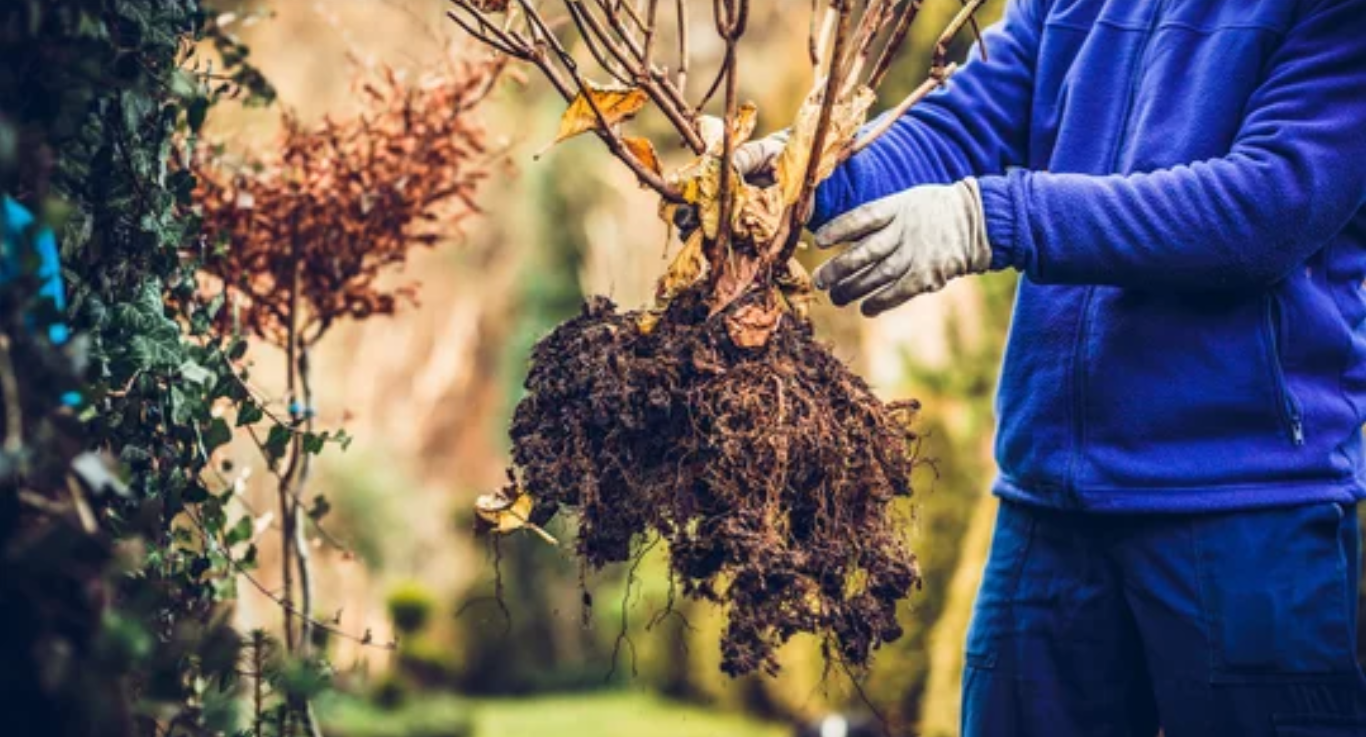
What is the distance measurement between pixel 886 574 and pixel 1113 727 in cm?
47

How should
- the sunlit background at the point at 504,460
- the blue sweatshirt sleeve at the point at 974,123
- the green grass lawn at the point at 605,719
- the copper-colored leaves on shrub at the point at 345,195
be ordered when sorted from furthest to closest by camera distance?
the green grass lawn at the point at 605,719
the sunlit background at the point at 504,460
the copper-colored leaves on shrub at the point at 345,195
the blue sweatshirt sleeve at the point at 974,123

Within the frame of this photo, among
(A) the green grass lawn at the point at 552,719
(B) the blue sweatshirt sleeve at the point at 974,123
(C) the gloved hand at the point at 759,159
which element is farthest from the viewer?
(A) the green grass lawn at the point at 552,719

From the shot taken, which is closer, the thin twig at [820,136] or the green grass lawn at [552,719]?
the thin twig at [820,136]

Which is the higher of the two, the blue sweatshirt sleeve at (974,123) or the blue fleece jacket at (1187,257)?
the blue sweatshirt sleeve at (974,123)

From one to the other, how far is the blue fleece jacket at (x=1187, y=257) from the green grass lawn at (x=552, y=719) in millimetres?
4632

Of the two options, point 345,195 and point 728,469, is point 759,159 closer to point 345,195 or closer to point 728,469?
point 728,469

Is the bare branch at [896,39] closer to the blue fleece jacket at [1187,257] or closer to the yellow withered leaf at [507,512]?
the blue fleece jacket at [1187,257]

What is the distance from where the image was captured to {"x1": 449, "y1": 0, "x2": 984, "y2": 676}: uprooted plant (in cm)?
163

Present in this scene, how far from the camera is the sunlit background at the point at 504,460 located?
204 inches

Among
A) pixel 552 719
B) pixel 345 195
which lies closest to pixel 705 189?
pixel 345 195

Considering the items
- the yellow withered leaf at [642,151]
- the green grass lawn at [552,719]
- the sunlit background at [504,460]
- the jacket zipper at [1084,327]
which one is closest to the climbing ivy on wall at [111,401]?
the yellow withered leaf at [642,151]

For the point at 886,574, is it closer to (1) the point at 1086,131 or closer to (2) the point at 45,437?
(1) the point at 1086,131

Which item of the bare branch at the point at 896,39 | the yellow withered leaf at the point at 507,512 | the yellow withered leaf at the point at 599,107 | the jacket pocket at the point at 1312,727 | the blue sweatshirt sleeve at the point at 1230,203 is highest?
the bare branch at the point at 896,39

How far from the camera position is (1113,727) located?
75.4 inches
